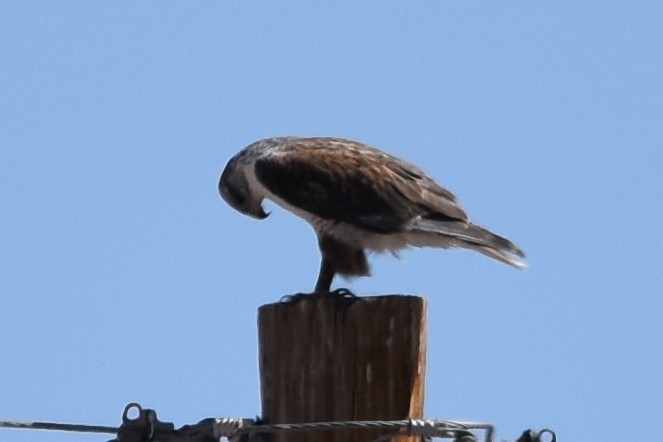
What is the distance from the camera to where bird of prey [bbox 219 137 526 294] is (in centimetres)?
853

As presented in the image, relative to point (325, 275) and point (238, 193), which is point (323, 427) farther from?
point (238, 193)

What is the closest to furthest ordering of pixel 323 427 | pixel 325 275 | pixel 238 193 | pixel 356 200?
1. pixel 323 427
2. pixel 325 275
3. pixel 356 200
4. pixel 238 193

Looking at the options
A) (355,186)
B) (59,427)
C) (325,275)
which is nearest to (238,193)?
(355,186)

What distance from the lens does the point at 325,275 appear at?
27.4 ft

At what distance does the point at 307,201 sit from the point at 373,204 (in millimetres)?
379

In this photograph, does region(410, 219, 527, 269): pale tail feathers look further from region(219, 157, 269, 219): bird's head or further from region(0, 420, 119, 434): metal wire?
region(0, 420, 119, 434): metal wire

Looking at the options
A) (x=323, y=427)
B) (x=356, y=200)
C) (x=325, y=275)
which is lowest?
(x=323, y=427)

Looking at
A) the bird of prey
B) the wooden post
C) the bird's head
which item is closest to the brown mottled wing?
the bird of prey

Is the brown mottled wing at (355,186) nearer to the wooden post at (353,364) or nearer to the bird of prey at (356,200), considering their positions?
the bird of prey at (356,200)

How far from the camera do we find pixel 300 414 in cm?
544

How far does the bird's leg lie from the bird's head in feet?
3.98

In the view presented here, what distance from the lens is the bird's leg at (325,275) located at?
27.1ft

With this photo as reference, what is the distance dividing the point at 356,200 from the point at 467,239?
0.75 metres

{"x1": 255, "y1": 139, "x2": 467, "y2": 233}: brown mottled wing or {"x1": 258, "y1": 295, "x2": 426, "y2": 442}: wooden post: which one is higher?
{"x1": 255, "y1": 139, "x2": 467, "y2": 233}: brown mottled wing
